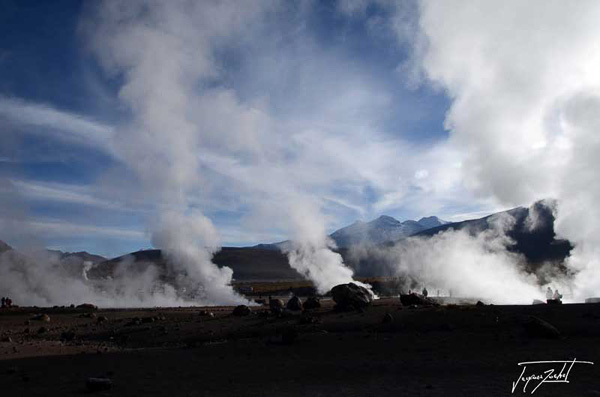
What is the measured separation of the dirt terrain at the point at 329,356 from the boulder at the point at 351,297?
1780mm

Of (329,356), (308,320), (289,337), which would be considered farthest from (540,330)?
(308,320)

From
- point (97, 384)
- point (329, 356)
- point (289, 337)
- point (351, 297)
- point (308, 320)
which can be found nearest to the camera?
point (97, 384)

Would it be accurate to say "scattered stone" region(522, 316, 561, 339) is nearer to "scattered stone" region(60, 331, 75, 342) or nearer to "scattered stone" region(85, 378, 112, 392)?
"scattered stone" region(85, 378, 112, 392)

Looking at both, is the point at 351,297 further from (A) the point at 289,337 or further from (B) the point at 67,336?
(B) the point at 67,336

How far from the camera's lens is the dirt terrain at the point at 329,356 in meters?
12.5

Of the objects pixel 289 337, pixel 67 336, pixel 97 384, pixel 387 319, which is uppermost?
pixel 387 319

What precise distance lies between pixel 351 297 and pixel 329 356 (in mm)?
13563

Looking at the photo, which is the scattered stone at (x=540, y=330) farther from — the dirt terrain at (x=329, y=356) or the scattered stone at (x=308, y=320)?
the scattered stone at (x=308, y=320)

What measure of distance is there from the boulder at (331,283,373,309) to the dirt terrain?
1780mm

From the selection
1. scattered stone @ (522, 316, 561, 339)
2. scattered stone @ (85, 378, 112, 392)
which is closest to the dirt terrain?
scattered stone @ (522, 316, 561, 339)

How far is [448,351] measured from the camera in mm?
17047

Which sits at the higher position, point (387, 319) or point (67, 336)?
point (387, 319)

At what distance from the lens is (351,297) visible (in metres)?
30.7

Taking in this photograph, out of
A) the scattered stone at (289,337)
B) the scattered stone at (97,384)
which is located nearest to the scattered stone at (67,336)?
the scattered stone at (289,337)
